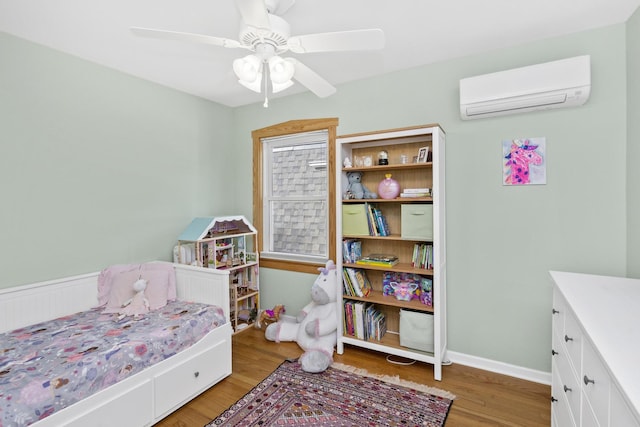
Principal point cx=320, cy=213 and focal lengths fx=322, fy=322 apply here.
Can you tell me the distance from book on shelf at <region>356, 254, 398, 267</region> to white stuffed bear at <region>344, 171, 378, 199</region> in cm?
52

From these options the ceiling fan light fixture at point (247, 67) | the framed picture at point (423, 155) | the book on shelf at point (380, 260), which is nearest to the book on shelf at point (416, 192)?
the framed picture at point (423, 155)

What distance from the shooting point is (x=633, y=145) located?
6.50 feet

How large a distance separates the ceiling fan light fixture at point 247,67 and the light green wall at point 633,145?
2230mm

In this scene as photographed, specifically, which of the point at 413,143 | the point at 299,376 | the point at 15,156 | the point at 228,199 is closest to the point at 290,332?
the point at 299,376

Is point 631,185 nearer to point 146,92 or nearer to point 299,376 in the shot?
point 299,376

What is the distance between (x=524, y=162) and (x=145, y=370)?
2841 millimetres

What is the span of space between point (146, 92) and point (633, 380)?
3.51m

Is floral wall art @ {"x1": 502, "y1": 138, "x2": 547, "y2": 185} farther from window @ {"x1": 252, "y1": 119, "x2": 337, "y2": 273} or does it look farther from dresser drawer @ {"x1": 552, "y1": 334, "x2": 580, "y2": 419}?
window @ {"x1": 252, "y1": 119, "x2": 337, "y2": 273}

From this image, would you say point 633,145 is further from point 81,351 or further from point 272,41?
point 81,351

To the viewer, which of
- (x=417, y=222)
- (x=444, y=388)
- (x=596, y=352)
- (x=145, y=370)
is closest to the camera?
(x=596, y=352)

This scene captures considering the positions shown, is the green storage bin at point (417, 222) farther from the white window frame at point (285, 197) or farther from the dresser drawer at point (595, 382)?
the dresser drawer at point (595, 382)

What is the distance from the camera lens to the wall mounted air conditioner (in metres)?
2.02

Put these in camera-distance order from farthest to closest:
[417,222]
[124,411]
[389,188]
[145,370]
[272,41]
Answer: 1. [389,188]
2. [417,222]
3. [145,370]
4. [124,411]
5. [272,41]

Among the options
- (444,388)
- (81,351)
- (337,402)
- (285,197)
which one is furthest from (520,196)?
(81,351)
